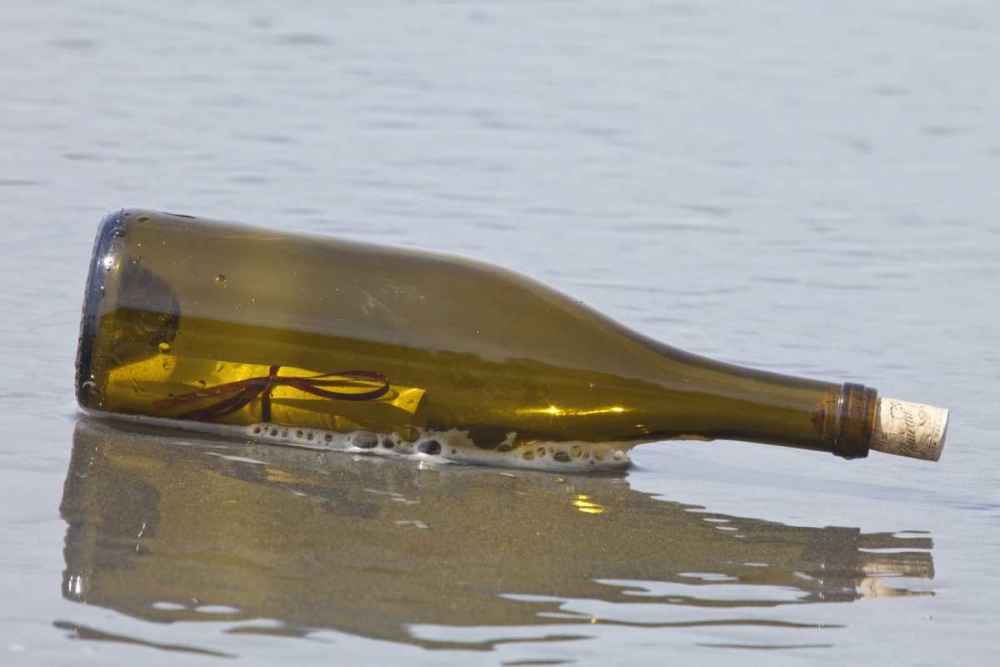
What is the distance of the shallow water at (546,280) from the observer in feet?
7.63

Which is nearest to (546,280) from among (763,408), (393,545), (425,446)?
(425,446)

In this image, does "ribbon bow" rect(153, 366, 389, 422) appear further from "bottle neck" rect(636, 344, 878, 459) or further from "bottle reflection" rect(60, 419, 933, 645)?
"bottle neck" rect(636, 344, 878, 459)

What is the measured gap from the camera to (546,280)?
4.69 m

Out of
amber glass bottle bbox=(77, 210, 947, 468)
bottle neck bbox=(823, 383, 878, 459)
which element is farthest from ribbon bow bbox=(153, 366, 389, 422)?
bottle neck bbox=(823, 383, 878, 459)

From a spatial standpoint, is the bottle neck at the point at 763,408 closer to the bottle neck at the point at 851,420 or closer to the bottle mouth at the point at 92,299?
the bottle neck at the point at 851,420

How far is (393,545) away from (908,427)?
925 mm

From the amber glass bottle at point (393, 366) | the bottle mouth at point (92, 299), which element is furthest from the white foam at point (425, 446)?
the bottle mouth at point (92, 299)

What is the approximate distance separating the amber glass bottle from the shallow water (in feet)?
0.27

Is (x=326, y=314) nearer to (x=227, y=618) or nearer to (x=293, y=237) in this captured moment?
(x=293, y=237)

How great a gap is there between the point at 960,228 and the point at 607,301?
159 cm

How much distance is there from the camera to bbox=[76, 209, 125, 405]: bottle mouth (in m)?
2.96

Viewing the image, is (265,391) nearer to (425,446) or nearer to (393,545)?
(425,446)

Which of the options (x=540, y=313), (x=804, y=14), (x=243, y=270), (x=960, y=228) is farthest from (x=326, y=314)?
(x=804, y=14)

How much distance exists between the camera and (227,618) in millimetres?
2203
